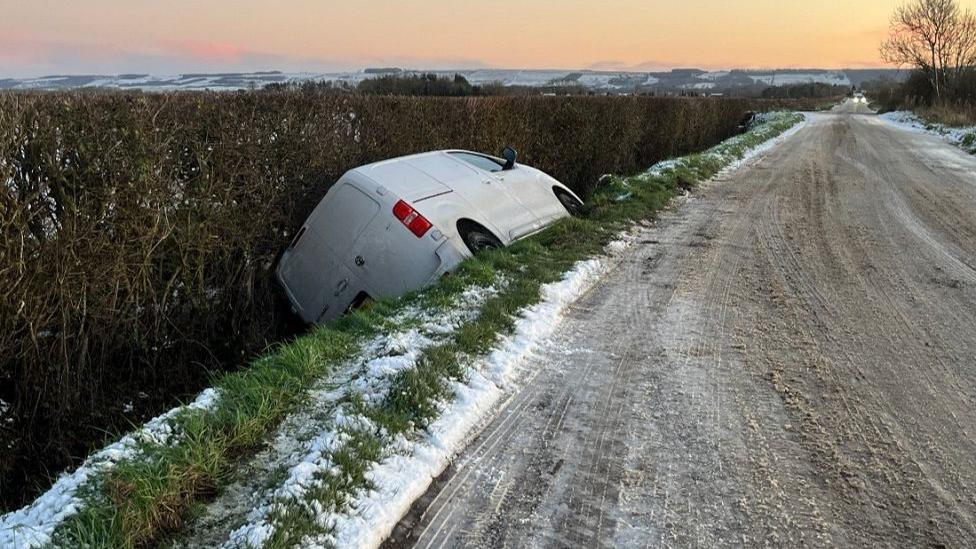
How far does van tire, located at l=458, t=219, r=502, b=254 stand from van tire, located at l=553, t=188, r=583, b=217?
7.10 feet

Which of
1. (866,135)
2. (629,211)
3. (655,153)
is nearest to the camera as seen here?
(629,211)

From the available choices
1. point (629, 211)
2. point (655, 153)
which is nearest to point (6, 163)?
point (629, 211)

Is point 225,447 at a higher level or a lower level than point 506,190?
lower

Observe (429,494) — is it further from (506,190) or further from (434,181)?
(506,190)

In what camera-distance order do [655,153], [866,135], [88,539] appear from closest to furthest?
[88,539] < [655,153] < [866,135]

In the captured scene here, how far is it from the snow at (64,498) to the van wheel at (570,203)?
6208 millimetres

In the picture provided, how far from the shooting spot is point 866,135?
27500mm

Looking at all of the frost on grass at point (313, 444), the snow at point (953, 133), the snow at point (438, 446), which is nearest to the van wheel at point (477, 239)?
the snow at point (438, 446)

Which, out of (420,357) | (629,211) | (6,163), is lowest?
(420,357)

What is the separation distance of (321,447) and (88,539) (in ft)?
3.09

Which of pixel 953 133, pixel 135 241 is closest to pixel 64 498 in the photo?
pixel 135 241

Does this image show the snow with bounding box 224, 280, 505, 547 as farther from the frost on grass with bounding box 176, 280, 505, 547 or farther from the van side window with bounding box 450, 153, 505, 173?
the van side window with bounding box 450, 153, 505, 173

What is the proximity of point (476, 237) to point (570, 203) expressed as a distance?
2940 millimetres

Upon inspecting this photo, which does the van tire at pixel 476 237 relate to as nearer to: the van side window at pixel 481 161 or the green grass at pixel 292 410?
the green grass at pixel 292 410
